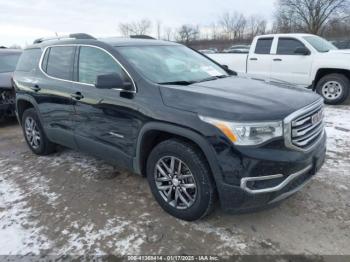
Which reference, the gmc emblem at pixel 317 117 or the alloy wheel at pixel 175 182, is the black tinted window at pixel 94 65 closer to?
the alloy wheel at pixel 175 182

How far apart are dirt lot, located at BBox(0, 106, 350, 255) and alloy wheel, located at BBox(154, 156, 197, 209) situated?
217 millimetres

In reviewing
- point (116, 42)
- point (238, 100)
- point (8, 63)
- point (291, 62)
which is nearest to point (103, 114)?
point (116, 42)

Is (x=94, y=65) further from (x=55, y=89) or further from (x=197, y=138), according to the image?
(x=197, y=138)

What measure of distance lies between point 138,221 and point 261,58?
704 centimetres

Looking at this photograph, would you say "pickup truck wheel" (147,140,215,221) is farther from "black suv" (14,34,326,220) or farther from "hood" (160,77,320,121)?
"hood" (160,77,320,121)

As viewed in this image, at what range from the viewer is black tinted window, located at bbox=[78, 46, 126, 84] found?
11.4 feet

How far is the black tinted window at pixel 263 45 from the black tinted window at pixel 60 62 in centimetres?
624

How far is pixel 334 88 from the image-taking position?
8.01 metres

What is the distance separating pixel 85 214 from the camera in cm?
331

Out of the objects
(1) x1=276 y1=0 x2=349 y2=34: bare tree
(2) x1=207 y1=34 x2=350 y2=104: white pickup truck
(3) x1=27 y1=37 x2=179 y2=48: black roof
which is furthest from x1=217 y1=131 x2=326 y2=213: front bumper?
(1) x1=276 y1=0 x2=349 y2=34: bare tree

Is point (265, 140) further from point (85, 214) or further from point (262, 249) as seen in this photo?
point (85, 214)

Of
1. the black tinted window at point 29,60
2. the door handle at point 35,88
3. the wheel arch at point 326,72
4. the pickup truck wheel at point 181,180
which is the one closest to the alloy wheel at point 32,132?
the door handle at point 35,88

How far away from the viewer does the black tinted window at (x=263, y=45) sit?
8781 millimetres

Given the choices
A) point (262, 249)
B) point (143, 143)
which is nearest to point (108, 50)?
point (143, 143)
